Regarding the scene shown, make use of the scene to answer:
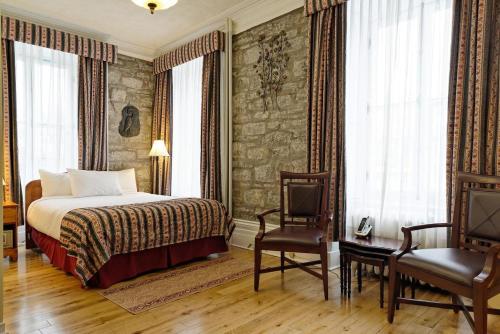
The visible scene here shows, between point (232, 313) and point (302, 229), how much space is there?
100 cm

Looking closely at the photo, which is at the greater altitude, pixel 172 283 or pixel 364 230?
pixel 364 230

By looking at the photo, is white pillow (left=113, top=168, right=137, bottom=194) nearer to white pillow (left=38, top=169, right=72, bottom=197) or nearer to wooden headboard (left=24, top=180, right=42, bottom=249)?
white pillow (left=38, top=169, right=72, bottom=197)

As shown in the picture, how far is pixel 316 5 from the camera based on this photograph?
3479 millimetres

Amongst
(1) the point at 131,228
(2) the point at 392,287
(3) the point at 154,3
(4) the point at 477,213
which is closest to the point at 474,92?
(4) the point at 477,213

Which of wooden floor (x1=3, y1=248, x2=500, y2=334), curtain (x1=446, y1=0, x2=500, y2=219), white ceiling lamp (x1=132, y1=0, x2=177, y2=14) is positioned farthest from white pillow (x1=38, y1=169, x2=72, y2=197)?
curtain (x1=446, y1=0, x2=500, y2=219)

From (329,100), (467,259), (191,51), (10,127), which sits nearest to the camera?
(467,259)

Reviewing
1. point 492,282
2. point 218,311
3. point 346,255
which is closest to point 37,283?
point 218,311

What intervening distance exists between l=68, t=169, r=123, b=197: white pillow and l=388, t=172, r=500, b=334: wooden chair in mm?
3590

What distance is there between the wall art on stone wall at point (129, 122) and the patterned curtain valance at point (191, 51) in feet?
2.51

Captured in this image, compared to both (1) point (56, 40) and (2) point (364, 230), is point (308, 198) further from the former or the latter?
(1) point (56, 40)

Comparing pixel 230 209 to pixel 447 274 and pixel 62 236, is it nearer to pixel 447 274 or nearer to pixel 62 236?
pixel 62 236

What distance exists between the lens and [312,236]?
2.78 m

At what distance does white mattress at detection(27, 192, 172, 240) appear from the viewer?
3.30 m

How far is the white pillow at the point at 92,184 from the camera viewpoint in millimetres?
4254
